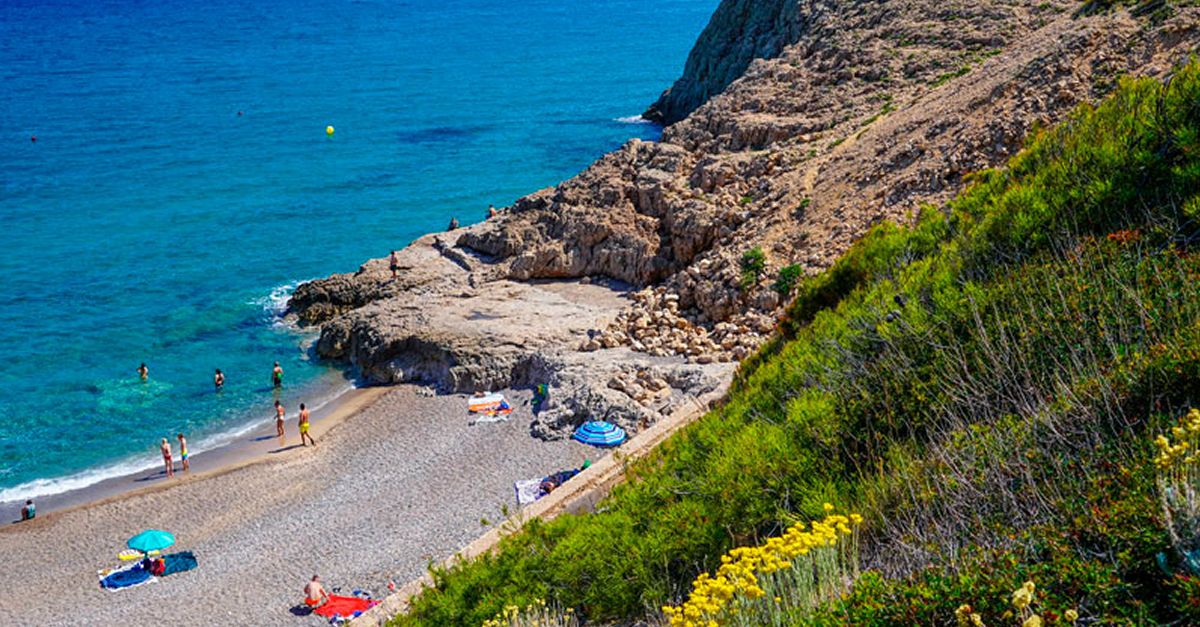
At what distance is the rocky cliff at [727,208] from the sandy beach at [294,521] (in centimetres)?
173

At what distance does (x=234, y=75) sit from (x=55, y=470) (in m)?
67.8

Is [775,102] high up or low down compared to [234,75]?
down

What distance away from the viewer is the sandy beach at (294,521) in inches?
787

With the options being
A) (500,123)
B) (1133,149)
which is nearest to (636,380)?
(1133,149)

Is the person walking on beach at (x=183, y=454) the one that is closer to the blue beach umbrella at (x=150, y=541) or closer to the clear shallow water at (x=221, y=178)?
the clear shallow water at (x=221, y=178)

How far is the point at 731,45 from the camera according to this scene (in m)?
55.6

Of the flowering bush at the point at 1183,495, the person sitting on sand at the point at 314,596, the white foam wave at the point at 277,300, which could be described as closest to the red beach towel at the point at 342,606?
the person sitting on sand at the point at 314,596

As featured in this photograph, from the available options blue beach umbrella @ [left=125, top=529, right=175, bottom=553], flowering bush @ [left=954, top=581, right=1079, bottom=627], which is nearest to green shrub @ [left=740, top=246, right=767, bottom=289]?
blue beach umbrella @ [left=125, top=529, right=175, bottom=553]

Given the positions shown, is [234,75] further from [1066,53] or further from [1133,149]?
[1133,149]

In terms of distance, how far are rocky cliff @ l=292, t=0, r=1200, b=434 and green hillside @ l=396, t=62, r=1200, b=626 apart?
9.88 m

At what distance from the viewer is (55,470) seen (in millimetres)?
26750

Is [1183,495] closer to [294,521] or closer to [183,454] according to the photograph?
[294,521]

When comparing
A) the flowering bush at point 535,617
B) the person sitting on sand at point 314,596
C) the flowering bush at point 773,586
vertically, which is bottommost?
the person sitting on sand at point 314,596

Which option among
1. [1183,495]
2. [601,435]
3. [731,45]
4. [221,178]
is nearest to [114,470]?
[601,435]
